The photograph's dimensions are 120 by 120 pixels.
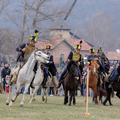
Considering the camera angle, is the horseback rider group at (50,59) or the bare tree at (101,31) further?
the bare tree at (101,31)

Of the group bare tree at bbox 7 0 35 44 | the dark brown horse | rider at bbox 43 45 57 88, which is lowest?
the dark brown horse

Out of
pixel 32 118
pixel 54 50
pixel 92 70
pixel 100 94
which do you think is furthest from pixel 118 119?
pixel 54 50

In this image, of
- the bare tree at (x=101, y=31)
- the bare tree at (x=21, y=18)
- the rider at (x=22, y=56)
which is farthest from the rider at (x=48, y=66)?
the bare tree at (x=101, y=31)

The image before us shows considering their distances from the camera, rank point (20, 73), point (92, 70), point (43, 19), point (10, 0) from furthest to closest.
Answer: point (43, 19)
point (10, 0)
point (92, 70)
point (20, 73)

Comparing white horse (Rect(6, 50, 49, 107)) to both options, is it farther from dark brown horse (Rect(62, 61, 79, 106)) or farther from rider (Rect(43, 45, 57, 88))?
rider (Rect(43, 45, 57, 88))

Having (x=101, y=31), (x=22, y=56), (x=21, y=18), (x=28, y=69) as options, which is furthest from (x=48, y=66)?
(x=101, y=31)

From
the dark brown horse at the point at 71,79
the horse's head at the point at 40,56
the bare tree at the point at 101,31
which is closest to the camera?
the horse's head at the point at 40,56

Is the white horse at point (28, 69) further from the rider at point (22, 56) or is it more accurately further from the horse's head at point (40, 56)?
the rider at point (22, 56)

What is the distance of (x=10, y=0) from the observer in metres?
34.4

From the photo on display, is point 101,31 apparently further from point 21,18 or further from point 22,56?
point 22,56

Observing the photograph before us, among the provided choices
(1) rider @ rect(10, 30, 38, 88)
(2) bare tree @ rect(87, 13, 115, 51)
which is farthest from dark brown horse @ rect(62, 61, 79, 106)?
(2) bare tree @ rect(87, 13, 115, 51)

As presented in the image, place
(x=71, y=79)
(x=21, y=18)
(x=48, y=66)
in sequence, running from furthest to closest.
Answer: (x=21, y=18) → (x=48, y=66) → (x=71, y=79)

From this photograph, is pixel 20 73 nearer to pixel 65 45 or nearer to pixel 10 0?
pixel 10 0

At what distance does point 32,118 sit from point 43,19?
30.0 meters
